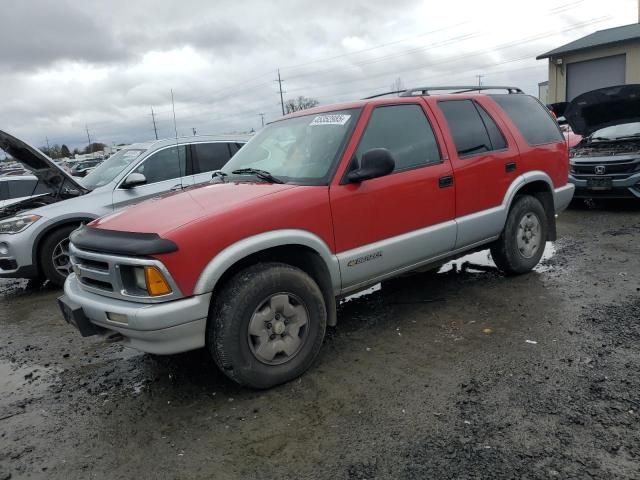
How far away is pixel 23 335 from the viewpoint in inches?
198

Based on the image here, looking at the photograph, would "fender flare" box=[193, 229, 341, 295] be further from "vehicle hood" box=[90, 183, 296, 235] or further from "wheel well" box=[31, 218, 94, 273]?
"wheel well" box=[31, 218, 94, 273]

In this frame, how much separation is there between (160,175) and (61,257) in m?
1.68

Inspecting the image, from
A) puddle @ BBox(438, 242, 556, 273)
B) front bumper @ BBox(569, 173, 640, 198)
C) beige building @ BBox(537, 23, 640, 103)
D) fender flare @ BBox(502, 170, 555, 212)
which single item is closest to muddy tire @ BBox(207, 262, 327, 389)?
fender flare @ BBox(502, 170, 555, 212)

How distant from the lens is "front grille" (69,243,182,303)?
2.96 metres

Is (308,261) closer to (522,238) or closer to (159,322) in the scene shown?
(159,322)

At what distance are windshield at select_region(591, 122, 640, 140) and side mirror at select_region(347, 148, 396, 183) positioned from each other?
7842 millimetres

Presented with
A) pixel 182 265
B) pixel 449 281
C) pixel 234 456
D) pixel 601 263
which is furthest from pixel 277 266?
pixel 601 263

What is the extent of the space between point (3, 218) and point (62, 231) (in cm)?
88

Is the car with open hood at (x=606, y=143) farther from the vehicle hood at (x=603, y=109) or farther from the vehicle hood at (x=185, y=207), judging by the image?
the vehicle hood at (x=185, y=207)

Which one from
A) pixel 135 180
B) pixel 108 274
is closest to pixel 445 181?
pixel 108 274

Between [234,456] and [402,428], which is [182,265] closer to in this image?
[234,456]

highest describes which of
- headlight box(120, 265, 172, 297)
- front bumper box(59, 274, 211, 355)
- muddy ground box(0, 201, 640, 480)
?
headlight box(120, 265, 172, 297)

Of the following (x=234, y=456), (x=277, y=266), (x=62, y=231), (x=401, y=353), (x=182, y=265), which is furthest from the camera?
(x=62, y=231)

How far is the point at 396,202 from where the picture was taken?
3928 millimetres
